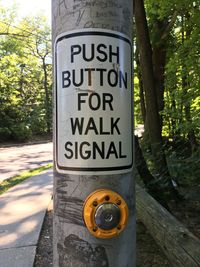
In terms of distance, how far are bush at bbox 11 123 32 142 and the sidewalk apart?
23506 mm

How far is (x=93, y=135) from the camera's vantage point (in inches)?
56.0

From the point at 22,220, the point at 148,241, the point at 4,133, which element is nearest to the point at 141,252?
the point at 148,241

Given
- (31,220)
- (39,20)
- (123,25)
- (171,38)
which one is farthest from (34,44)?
(123,25)

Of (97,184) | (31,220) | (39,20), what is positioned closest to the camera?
(97,184)

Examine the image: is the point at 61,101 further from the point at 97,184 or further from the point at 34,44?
the point at 34,44

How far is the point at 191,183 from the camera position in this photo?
674 centimetres

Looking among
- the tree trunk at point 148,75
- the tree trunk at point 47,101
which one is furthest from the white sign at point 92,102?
the tree trunk at point 47,101

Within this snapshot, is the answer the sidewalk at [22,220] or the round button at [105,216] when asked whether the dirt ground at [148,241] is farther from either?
the round button at [105,216]

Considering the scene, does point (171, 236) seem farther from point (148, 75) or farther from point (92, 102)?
point (148, 75)

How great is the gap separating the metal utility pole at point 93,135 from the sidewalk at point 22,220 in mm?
3332

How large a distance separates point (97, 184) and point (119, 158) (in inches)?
5.3

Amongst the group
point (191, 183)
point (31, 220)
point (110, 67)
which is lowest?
point (31, 220)

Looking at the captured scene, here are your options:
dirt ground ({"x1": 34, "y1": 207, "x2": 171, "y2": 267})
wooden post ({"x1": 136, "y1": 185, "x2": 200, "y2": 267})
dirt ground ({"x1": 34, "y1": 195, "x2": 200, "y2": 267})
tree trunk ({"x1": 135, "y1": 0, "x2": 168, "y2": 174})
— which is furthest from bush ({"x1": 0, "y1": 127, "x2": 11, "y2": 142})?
wooden post ({"x1": 136, "y1": 185, "x2": 200, "y2": 267})

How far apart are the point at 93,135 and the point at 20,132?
3338 centimetres
